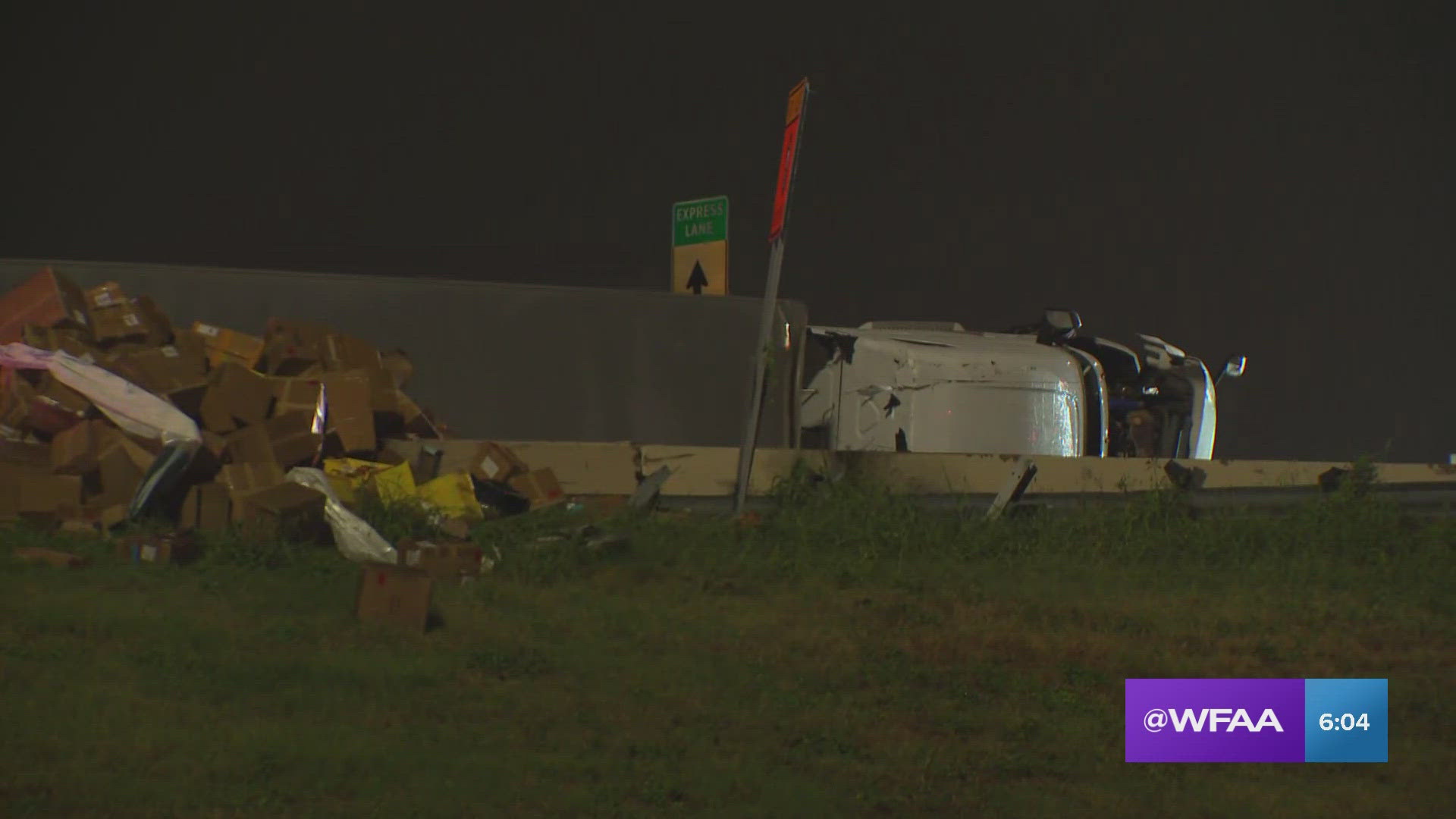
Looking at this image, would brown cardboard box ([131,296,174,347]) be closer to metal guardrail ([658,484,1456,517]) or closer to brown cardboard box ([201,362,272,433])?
brown cardboard box ([201,362,272,433])

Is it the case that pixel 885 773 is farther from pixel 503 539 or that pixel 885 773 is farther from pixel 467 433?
pixel 467 433

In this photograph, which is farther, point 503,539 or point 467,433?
point 467,433

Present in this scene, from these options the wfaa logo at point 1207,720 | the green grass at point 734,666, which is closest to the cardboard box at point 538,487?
the green grass at point 734,666

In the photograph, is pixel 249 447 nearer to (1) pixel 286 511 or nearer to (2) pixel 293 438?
(2) pixel 293 438

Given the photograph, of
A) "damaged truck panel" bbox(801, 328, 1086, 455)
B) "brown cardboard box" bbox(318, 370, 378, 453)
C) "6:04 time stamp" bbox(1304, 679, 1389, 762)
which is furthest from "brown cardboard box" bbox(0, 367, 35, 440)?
"6:04 time stamp" bbox(1304, 679, 1389, 762)

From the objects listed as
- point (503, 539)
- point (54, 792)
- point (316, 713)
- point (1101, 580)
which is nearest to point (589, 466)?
point (503, 539)

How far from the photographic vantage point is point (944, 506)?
930cm

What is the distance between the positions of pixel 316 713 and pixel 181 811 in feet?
3.13

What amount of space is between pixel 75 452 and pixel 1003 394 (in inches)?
275

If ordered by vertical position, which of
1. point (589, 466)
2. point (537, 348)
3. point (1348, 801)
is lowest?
point (1348, 801)

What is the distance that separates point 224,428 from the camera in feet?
30.0

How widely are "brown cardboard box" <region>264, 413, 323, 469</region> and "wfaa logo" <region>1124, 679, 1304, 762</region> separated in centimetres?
537

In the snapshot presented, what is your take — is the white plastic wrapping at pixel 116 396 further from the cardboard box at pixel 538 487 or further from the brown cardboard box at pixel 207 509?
the cardboard box at pixel 538 487

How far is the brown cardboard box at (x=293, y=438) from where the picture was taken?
907 cm
